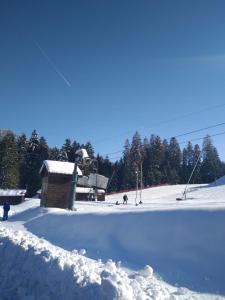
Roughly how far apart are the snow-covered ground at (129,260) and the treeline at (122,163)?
Answer: 186ft

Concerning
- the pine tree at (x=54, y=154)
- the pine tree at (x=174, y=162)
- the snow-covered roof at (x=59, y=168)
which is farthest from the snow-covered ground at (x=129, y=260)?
the pine tree at (x=174, y=162)

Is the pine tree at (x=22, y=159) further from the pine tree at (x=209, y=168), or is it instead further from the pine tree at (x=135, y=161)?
the pine tree at (x=209, y=168)

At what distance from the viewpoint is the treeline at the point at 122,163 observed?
70.6 meters

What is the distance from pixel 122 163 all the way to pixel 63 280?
94.6 meters

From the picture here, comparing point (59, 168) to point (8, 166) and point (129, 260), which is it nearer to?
point (129, 260)

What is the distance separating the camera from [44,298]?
25.3ft

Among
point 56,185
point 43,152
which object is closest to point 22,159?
point 43,152

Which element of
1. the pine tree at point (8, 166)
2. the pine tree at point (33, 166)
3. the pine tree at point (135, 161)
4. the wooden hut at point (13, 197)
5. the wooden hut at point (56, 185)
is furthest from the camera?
the pine tree at point (135, 161)

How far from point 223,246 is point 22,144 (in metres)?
81.7

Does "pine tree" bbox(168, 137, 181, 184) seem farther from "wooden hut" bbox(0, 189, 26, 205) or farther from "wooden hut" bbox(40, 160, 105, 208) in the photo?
"wooden hut" bbox(40, 160, 105, 208)

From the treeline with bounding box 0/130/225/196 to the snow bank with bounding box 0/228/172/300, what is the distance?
60.4 m

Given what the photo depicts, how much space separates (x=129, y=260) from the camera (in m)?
11.8

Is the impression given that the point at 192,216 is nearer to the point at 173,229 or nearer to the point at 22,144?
the point at 173,229

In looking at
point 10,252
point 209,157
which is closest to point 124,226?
point 10,252
